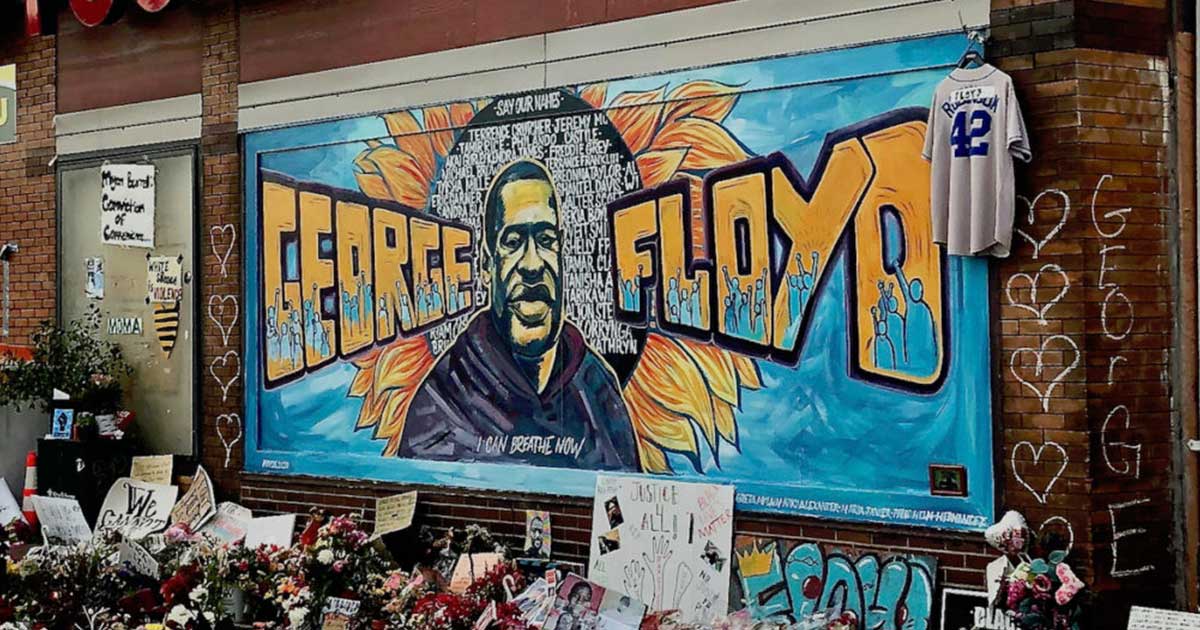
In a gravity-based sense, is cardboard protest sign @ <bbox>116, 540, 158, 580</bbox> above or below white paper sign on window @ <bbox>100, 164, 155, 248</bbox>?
below

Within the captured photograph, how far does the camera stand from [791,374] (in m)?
9.12

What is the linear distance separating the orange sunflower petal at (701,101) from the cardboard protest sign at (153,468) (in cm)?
592

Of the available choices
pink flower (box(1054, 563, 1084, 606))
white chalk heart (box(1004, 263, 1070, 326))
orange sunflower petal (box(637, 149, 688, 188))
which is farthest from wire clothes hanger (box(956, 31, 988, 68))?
pink flower (box(1054, 563, 1084, 606))

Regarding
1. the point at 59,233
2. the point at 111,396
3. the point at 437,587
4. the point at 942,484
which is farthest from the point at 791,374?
the point at 59,233

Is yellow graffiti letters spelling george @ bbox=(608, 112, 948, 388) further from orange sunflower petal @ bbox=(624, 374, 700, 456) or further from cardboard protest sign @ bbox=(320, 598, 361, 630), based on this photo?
Result: cardboard protest sign @ bbox=(320, 598, 361, 630)

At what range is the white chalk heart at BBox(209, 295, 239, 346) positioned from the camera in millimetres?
12469

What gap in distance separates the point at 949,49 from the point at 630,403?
10.5ft

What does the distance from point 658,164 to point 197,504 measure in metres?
5.45

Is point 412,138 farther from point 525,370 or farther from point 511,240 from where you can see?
point 525,370

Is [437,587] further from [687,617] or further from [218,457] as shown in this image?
[218,457]

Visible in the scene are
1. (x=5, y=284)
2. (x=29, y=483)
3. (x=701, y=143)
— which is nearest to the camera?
(x=701, y=143)

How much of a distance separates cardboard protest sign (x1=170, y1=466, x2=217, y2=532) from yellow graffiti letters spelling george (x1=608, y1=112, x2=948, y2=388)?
4.57 m

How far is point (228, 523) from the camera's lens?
12.2 metres

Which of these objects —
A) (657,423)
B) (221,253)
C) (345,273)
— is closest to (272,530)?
(345,273)
